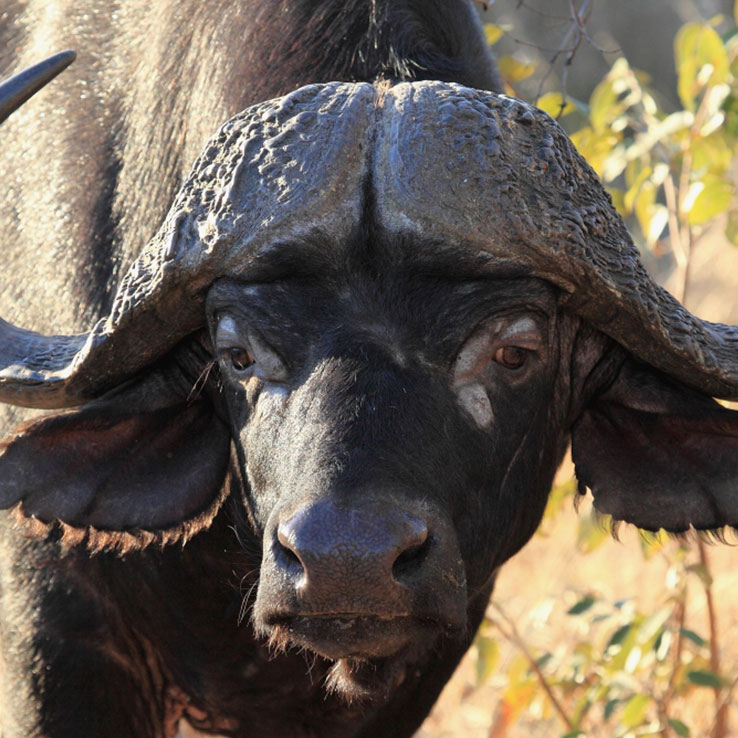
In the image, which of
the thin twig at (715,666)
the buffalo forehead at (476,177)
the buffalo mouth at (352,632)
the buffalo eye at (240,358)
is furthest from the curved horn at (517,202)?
the thin twig at (715,666)

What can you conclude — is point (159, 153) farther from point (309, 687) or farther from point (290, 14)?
point (309, 687)

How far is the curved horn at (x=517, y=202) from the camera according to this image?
2.66 meters

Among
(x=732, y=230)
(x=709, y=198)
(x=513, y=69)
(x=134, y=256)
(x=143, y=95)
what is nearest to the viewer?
(x=134, y=256)

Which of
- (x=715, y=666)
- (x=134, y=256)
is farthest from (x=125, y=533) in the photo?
(x=715, y=666)

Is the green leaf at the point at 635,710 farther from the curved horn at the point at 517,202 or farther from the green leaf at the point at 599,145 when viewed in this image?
the green leaf at the point at 599,145

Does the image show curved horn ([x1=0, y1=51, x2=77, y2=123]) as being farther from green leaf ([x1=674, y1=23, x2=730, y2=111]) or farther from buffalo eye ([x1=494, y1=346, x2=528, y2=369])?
green leaf ([x1=674, y1=23, x2=730, y2=111])

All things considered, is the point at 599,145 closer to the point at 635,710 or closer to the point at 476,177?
the point at 635,710

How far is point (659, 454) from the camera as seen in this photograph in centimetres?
312

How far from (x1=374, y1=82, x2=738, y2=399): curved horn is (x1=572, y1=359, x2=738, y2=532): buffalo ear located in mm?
167

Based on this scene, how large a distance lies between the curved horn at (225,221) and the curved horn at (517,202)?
0.09 meters

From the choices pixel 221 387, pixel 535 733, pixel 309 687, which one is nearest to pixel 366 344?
pixel 221 387

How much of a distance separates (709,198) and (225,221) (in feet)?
6.15

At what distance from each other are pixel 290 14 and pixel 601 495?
1.35 metres

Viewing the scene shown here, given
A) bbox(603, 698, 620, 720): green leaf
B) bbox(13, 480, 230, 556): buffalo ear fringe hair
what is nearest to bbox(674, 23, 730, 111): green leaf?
bbox(603, 698, 620, 720): green leaf
